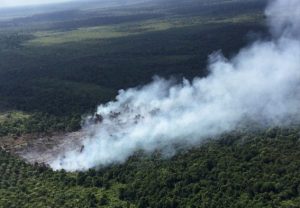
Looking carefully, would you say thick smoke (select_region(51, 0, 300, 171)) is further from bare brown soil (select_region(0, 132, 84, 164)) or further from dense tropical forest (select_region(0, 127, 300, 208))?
dense tropical forest (select_region(0, 127, 300, 208))

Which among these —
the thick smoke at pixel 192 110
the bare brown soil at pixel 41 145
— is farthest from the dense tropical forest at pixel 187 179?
the bare brown soil at pixel 41 145

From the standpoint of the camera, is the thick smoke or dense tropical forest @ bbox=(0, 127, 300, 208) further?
the thick smoke

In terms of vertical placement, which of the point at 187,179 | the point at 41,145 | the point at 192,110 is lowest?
the point at 41,145

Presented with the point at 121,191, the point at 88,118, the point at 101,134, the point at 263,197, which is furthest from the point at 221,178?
the point at 88,118

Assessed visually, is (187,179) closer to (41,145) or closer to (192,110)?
(192,110)

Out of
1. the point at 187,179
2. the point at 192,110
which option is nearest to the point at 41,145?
the point at 192,110

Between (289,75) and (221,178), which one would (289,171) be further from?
(289,75)

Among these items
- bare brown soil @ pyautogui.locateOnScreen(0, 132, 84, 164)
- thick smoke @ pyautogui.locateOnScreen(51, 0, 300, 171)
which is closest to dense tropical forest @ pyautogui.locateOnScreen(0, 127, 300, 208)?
thick smoke @ pyautogui.locateOnScreen(51, 0, 300, 171)

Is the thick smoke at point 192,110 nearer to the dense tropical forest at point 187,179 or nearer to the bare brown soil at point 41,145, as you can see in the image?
the bare brown soil at point 41,145
